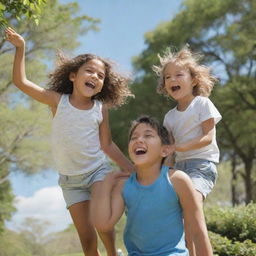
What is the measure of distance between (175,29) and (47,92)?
1754 cm

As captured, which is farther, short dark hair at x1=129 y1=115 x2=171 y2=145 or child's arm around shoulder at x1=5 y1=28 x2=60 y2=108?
child's arm around shoulder at x1=5 y1=28 x2=60 y2=108

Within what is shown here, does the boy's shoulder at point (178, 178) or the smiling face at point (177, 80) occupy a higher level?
the smiling face at point (177, 80)

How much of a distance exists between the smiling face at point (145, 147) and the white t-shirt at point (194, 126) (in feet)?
2.41

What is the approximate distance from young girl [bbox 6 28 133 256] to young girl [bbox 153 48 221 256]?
18.6 inches

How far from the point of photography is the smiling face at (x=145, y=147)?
8.95 feet

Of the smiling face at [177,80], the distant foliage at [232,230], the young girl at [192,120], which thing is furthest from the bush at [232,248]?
the smiling face at [177,80]

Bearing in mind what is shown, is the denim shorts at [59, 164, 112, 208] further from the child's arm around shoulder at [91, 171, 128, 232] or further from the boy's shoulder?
the boy's shoulder

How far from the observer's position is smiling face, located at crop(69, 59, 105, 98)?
3605 mm

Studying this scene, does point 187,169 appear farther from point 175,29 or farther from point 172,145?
point 175,29

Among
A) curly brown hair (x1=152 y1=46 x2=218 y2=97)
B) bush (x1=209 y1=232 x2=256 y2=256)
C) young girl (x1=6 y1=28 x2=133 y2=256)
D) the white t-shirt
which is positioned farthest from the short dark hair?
bush (x1=209 y1=232 x2=256 y2=256)

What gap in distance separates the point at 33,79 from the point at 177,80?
13.2 meters

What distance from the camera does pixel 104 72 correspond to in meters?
3.77

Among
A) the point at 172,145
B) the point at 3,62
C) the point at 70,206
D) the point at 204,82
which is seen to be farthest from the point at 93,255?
the point at 3,62

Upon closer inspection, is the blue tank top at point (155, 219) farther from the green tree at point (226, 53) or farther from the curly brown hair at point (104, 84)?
the green tree at point (226, 53)
